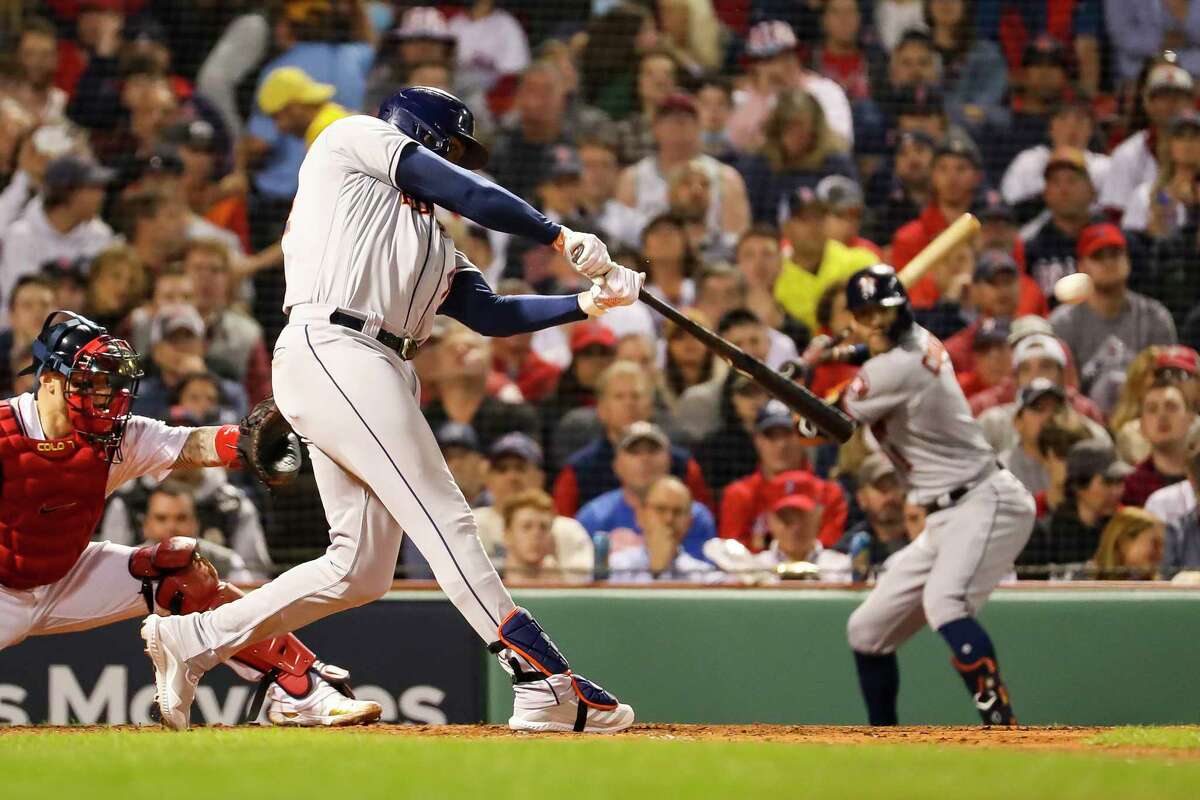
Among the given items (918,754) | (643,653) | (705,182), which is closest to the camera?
(918,754)

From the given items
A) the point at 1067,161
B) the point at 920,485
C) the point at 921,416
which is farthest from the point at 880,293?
the point at 1067,161

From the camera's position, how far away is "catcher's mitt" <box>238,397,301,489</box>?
4836mm

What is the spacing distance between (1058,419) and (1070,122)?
2.54m

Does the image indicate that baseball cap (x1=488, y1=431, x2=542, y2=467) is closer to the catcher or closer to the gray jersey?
the gray jersey

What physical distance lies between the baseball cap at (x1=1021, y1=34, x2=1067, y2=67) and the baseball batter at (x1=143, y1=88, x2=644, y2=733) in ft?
20.1

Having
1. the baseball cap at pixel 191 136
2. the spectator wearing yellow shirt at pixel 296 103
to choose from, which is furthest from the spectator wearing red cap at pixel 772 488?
the baseball cap at pixel 191 136

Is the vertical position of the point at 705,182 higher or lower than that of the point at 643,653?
higher

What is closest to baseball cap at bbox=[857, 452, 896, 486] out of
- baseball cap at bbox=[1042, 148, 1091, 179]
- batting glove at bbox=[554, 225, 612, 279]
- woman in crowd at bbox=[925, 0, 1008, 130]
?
baseball cap at bbox=[1042, 148, 1091, 179]

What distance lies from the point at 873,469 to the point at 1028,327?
3.95 ft

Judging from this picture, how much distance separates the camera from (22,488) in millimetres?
4805

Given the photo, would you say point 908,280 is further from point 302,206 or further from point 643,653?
point 302,206

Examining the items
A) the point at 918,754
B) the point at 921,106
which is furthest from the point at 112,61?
the point at 918,754

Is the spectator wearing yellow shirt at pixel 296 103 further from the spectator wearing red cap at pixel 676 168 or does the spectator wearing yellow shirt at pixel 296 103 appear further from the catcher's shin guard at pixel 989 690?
the catcher's shin guard at pixel 989 690

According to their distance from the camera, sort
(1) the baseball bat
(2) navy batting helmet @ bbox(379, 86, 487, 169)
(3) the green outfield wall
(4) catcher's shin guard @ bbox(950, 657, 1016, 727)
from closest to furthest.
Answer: (2) navy batting helmet @ bbox(379, 86, 487, 169)
(1) the baseball bat
(4) catcher's shin guard @ bbox(950, 657, 1016, 727)
(3) the green outfield wall
